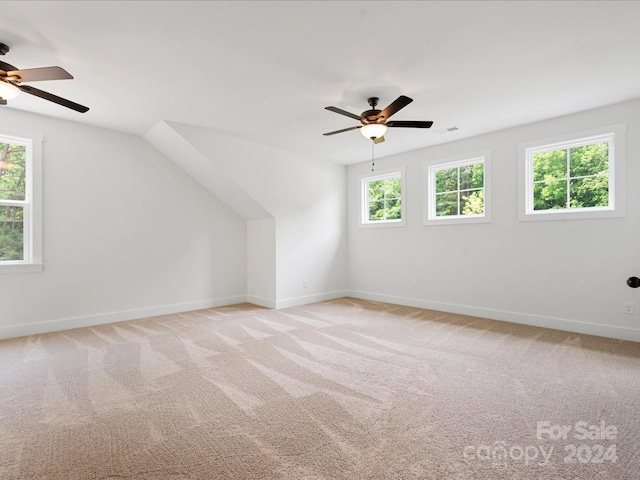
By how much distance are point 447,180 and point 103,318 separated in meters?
5.61

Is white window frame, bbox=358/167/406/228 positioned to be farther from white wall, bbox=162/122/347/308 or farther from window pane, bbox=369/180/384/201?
white wall, bbox=162/122/347/308

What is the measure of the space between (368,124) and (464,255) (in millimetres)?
2772

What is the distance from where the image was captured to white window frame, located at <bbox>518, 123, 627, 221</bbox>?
3861mm

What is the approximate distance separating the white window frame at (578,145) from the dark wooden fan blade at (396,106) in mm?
2419

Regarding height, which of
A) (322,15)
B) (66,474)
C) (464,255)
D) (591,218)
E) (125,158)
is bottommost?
(66,474)

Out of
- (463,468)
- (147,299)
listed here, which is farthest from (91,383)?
(463,468)

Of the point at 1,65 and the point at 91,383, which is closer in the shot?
the point at 1,65

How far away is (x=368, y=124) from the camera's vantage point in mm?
3627

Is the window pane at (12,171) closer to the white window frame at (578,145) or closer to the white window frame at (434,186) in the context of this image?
the white window frame at (434,186)

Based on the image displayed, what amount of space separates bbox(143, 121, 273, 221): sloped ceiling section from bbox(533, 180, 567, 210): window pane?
13.1ft

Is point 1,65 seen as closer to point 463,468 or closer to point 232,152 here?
point 232,152

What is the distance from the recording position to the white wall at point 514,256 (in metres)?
3.87

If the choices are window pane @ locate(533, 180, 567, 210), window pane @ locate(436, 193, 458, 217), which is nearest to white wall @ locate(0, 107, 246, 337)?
window pane @ locate(436, 193, 458, 217)

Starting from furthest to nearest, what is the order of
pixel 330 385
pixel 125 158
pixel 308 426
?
1. pixel 125 158
2. pixel 330 385
3. pixel 308 426
